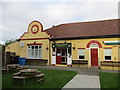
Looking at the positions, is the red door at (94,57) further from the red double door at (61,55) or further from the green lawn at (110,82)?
the green lawn at (110,82)

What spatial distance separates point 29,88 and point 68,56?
9281 millimetres

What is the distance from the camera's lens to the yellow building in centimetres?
1317

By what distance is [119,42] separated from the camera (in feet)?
41.3

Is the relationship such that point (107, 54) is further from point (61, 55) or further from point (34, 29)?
point (34, 29)

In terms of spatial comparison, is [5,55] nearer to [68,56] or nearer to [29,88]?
[68,56]

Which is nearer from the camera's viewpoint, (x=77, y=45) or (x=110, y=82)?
(x=110, y=82)

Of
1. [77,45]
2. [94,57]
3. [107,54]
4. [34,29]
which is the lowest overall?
[94,57]

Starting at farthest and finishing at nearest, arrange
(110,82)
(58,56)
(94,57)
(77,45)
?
(58,56), (77,45), (94,57), (110,82)

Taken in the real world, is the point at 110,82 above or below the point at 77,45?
below

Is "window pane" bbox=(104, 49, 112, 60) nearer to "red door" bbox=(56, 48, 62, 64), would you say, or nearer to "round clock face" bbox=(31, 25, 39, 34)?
"red door" bbox=(56, 48, 62, 64)

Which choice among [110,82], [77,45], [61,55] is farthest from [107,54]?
[110,82]

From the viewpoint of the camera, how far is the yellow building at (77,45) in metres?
13.2

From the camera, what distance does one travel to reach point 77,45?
48.0 feet

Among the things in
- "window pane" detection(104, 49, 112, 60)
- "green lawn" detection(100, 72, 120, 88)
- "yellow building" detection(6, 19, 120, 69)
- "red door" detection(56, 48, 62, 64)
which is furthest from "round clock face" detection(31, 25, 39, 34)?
"green lawn" detection(100, 72, 120, 88)
